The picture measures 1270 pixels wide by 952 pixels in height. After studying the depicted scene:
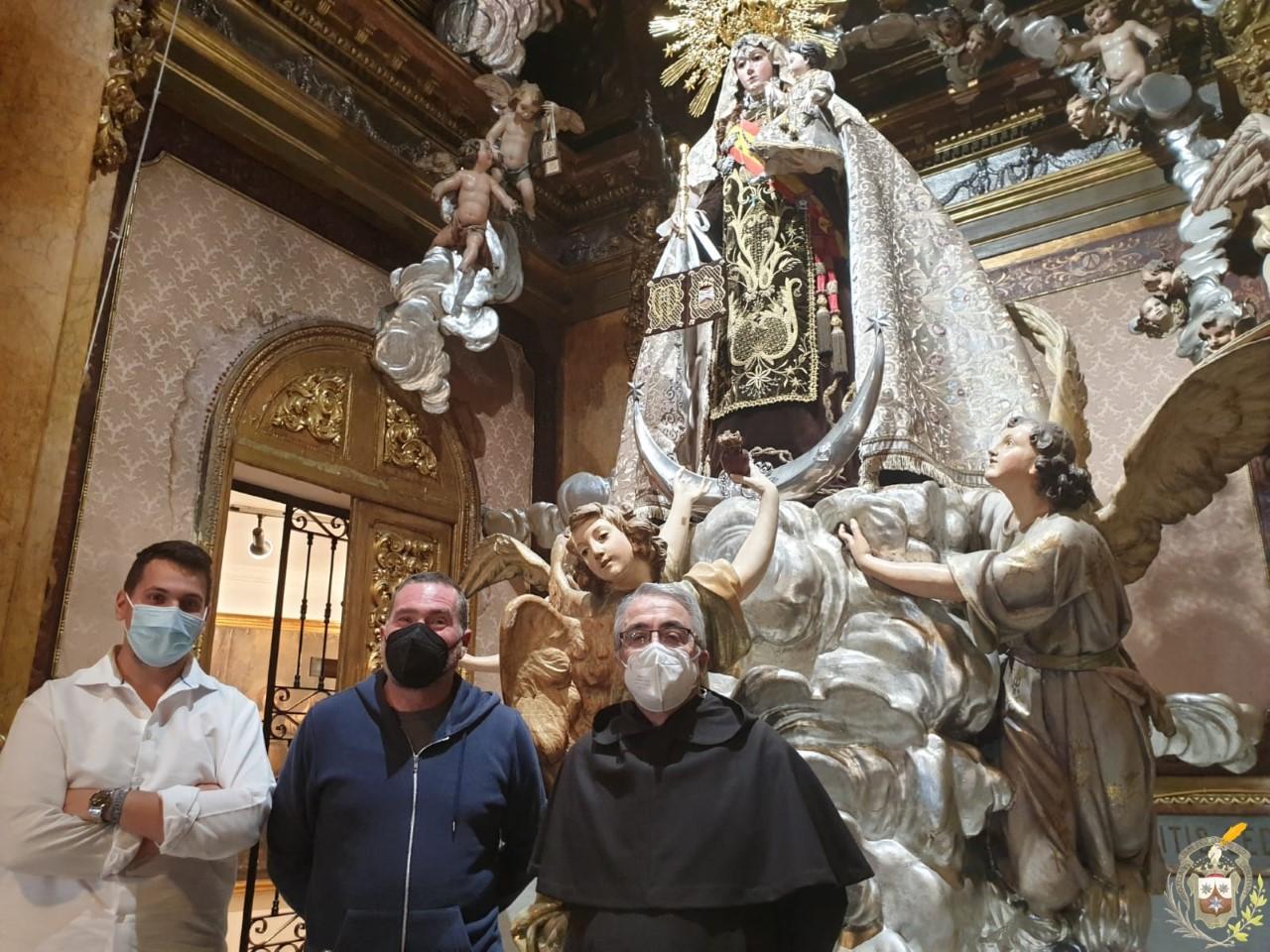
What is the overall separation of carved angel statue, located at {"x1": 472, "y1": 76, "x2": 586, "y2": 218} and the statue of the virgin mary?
2.01m

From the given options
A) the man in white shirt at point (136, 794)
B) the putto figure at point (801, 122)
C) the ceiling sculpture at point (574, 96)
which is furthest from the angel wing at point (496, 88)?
the man in white shirt at point (136, 794)

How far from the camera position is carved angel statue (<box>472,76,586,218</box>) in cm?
662

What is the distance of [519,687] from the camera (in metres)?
3.09

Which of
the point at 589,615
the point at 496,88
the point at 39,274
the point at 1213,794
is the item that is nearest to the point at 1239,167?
the point at 1213,794

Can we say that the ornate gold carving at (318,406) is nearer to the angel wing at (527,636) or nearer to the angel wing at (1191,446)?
the angel wing at (527,636)

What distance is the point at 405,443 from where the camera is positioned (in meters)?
6.41

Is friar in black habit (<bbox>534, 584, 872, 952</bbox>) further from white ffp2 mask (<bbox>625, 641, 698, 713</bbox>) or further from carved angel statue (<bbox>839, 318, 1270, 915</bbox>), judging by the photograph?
carved angel statue (<bbox>839, 318, 1270, 915</bbox>)

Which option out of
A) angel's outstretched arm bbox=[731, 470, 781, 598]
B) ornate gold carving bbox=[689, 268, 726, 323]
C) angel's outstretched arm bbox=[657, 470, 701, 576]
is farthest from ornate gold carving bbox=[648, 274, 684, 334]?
angel's outstretched arm bbox=[731, 470, 781, 598]

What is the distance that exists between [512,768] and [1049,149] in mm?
5835

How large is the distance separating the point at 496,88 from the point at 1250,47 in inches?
169

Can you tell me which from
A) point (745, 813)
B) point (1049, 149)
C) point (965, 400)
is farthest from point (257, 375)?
point (1049, 149)

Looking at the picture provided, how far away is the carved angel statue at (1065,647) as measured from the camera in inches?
116

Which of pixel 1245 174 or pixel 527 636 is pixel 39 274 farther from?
pixel 1245 174

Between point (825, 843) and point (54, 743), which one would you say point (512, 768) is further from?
point (54, 743)
